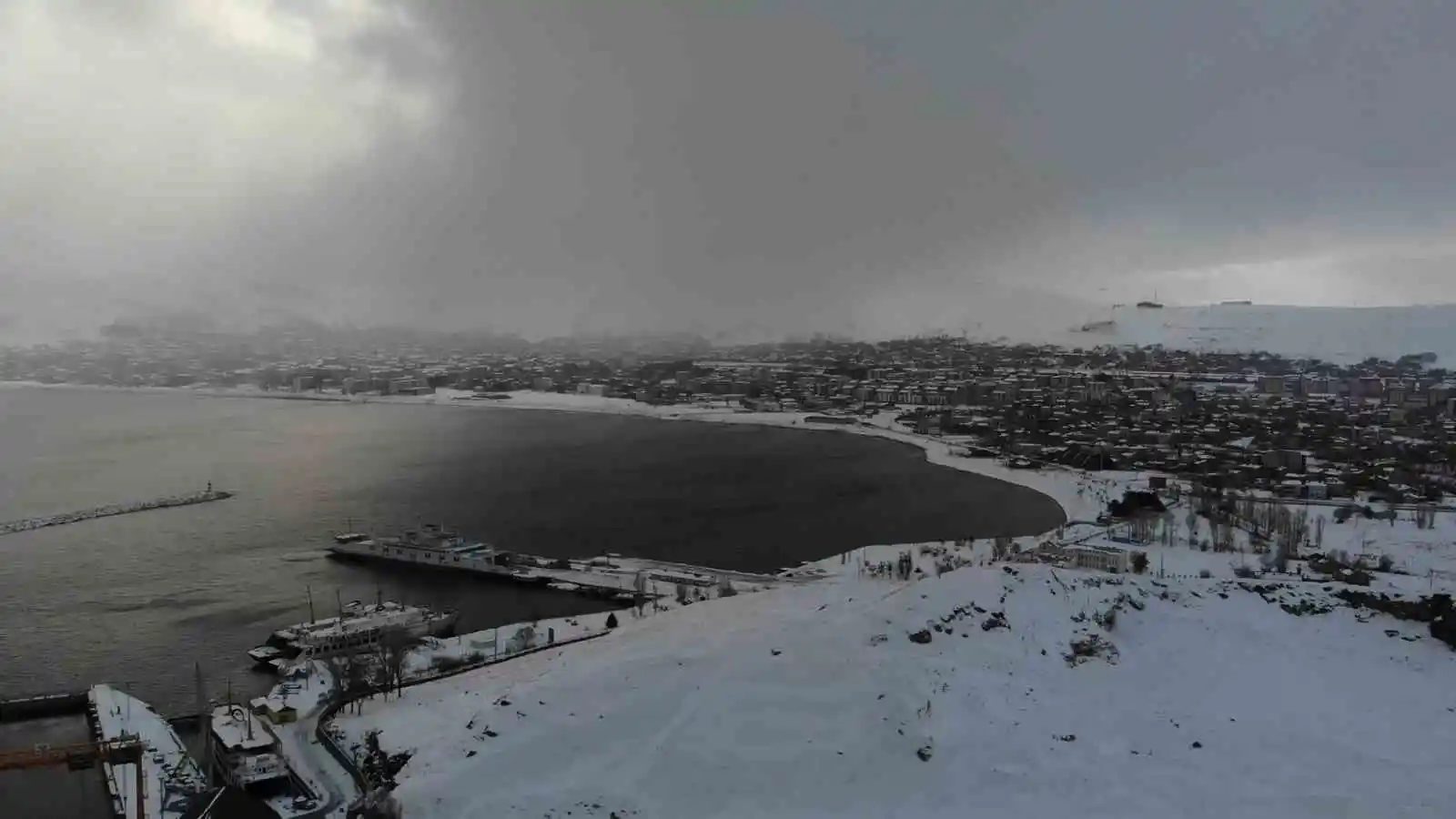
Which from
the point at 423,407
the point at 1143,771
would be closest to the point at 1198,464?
the point at 1143,771

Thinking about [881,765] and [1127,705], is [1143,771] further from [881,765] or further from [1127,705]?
[881,765]

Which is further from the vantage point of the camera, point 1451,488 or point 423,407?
point 423,407

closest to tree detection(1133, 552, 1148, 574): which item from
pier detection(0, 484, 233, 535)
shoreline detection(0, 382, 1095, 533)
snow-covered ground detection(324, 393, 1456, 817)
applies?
snow-covered ground detection(324, 393, 1456, 817)

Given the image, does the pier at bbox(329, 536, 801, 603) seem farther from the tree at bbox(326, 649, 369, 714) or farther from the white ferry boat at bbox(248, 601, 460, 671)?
the tree at bbox(326, 649, 369, 714)

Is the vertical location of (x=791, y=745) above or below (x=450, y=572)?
above

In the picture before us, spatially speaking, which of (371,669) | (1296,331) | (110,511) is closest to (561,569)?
(371,669)

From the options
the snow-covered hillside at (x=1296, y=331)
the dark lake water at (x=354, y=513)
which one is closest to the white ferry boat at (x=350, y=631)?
the dark lake water at (x=354, y=513)

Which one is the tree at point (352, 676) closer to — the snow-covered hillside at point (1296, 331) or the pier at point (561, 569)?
the pier at point (561, 569)

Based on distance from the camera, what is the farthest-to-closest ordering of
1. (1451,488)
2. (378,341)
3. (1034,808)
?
(378,341), (1451,488), (1034,808)
